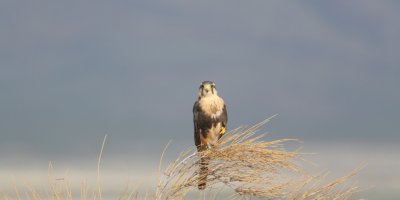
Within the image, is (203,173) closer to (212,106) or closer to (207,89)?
(212,106)

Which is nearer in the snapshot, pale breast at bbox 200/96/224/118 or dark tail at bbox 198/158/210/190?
dark tail at bbox 198/158/210/190

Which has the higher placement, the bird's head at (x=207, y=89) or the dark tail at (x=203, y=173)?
the bird's head at (x=207, y=89)

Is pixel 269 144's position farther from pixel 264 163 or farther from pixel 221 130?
pixel 221 130

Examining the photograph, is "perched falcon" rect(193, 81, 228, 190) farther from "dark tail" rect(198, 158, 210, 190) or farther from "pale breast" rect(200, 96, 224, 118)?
"dark tail" rect(198, 158, 210, 190)

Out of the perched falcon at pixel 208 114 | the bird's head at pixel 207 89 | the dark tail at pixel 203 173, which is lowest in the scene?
the dark tail at pixel 203 173

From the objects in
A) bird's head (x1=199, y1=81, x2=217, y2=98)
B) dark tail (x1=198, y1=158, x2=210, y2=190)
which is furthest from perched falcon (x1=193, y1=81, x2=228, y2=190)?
dark tail (x1=198, y1=158, x2=210, y2=190)

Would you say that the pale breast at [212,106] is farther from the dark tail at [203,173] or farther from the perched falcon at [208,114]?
the dark tail at [203,173]

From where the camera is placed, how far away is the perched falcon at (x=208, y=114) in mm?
3572

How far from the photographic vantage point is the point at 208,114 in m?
3.56

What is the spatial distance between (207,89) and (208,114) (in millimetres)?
286

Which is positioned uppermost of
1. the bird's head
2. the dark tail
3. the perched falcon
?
the bird's head

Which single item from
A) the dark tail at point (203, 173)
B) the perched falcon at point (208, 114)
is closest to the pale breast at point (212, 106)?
the perched falcon at point (208, 114)

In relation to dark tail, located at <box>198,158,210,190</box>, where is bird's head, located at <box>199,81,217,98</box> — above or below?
above

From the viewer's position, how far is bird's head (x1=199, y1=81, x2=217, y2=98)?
3.59 meters
